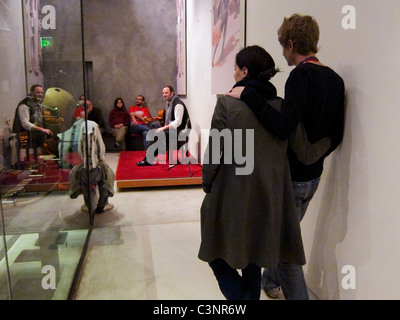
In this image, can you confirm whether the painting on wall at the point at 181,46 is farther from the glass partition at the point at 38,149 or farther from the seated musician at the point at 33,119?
the seated musician at the point at 33,119

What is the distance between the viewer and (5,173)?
1453 millimetres

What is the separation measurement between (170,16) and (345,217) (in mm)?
8016

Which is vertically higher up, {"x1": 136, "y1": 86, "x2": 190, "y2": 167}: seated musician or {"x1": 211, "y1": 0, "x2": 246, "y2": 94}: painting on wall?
{"x1": 211, "y1": 0, "x2": 246, "y2": 94}: painting on wall

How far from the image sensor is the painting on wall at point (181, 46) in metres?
7.75

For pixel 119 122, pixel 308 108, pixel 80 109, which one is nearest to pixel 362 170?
pixel 308 108

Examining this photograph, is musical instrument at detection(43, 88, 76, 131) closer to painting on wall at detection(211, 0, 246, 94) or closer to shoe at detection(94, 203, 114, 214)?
shoe at detection(94, 203, 114, 214)

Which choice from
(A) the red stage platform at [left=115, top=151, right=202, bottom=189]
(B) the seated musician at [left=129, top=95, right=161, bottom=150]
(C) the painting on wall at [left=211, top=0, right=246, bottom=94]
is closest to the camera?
(C) the painting on wall at [left=211, top=0, right=246, bottom=94]

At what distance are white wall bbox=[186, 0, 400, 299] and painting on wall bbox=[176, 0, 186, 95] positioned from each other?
5488mm

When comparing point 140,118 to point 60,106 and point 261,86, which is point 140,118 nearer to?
point 60,106

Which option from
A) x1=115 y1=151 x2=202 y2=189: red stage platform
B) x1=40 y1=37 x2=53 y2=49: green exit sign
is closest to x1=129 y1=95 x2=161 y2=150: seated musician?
x1=115 y1=151 x2=202 y2=189: red stage platform

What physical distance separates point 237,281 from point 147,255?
1.48 metres

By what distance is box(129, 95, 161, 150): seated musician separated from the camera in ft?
27.0
